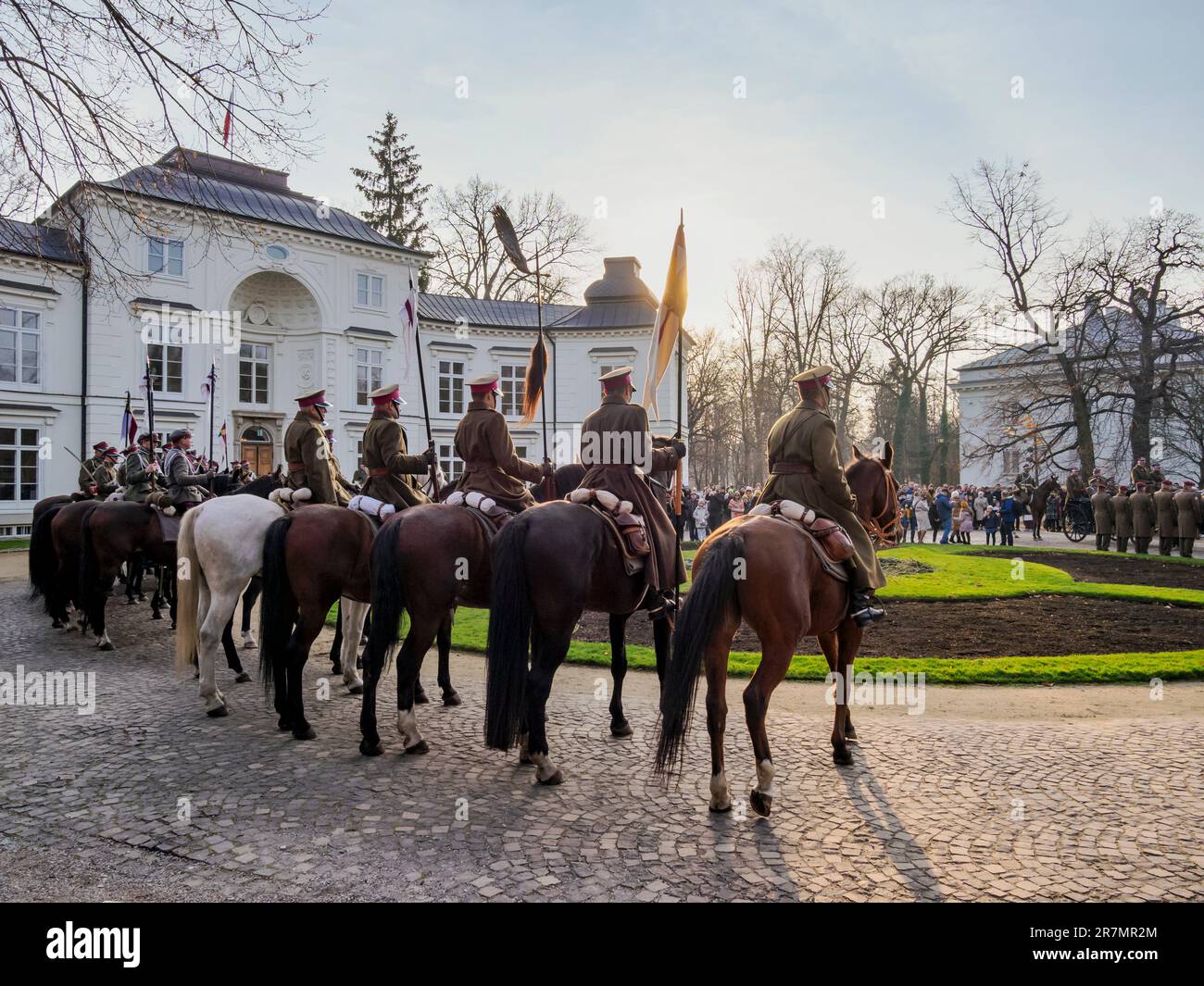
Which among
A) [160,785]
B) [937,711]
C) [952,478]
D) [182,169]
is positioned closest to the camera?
[160,785]

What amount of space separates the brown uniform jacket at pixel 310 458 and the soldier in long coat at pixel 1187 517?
2193 centimetres

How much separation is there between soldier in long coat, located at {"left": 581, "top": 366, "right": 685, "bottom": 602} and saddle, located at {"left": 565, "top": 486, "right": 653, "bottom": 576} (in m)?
0.16

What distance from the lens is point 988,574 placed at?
1623cm

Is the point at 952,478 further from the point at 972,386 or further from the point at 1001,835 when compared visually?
the point at 1001,835

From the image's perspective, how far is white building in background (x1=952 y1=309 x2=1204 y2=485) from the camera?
29.2 m

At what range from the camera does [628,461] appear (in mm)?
6066

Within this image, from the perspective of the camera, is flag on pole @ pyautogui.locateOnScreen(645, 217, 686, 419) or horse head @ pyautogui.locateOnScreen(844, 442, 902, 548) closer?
horse head @ pyautogui.locateOnScreen(844, 442, 902, 548)

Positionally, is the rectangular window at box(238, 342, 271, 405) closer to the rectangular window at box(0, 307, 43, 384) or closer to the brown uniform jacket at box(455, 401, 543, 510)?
the rectangular window at box(0, 307, 43, 384)

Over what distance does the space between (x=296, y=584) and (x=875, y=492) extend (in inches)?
189

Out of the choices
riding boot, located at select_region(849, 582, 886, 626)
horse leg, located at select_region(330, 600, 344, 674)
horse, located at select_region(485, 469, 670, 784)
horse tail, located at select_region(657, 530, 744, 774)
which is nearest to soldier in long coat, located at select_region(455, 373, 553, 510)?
horse, located at select_region(485, 469, 670, 784)

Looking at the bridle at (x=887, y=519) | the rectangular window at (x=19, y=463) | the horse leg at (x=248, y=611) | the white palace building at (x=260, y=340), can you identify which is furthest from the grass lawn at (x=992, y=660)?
the rectangular window at (x=19, y=463)
